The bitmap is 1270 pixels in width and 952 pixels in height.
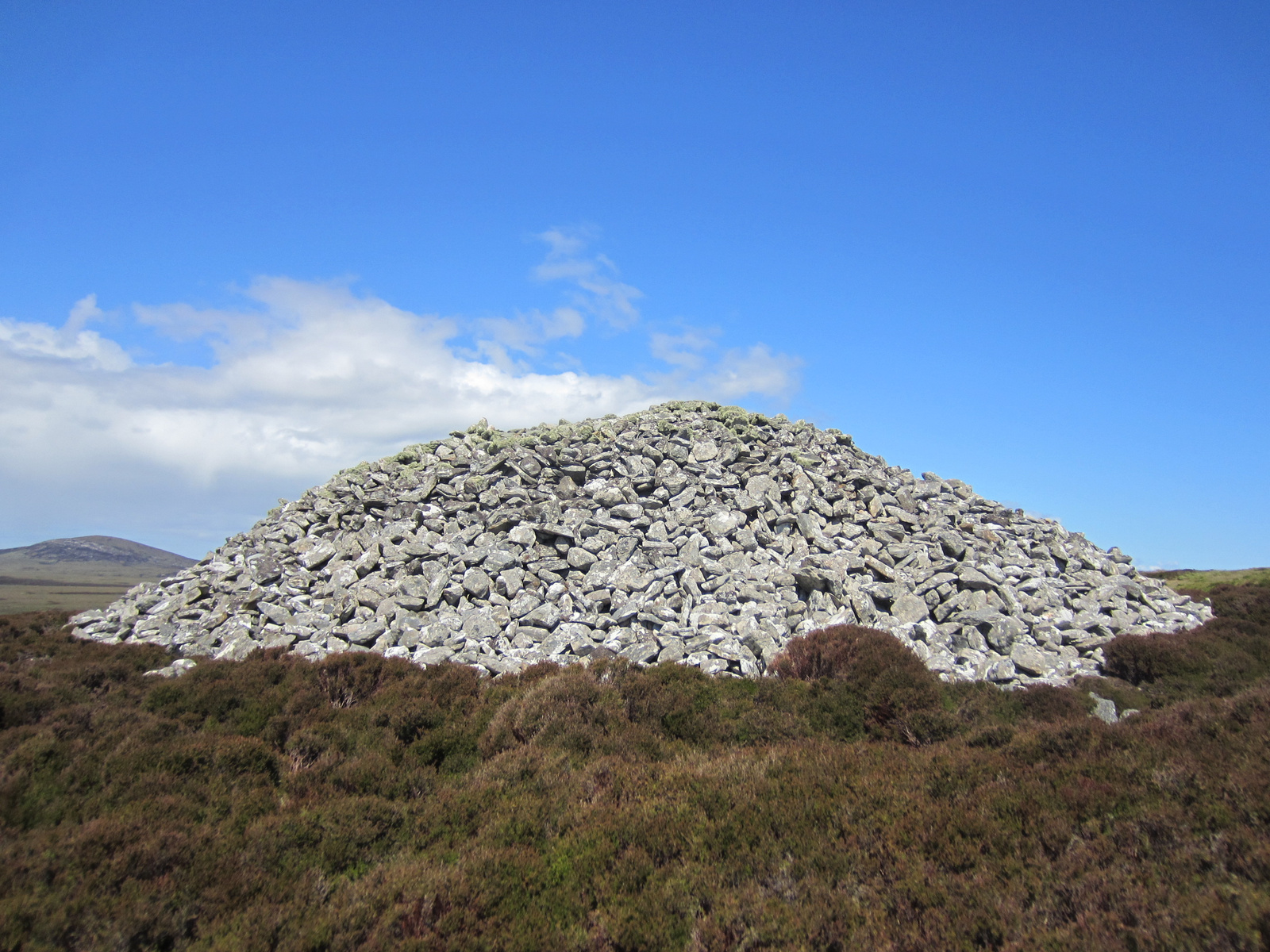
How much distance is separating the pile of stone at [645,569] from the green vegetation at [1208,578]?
8.79 metres

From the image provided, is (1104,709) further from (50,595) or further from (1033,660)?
(50,595)

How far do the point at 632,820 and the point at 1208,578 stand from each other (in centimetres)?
4056

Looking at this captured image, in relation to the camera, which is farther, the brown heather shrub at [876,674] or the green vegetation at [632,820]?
the brown heather shrub at [876,674]

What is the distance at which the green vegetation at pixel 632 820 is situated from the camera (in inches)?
223

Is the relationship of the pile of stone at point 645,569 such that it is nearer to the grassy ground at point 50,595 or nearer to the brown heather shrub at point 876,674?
the brown heather shrub at point 876,674

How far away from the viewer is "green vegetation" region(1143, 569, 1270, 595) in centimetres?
2829

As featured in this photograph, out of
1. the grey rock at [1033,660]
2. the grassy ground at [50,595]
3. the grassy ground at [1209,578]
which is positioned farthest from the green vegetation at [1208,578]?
the grassy ground at [50,595]

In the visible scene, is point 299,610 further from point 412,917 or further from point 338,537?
point 412,917

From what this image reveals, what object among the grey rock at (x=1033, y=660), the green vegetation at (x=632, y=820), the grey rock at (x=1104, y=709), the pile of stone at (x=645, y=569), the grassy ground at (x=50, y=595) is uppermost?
the pile of stone at (x=645, y=569)

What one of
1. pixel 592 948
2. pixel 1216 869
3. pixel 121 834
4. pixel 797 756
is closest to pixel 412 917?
pixel 592 948

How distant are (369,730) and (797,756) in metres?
6.57

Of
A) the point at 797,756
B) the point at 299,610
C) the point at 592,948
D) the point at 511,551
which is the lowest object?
the point at 592,948

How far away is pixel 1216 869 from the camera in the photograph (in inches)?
210

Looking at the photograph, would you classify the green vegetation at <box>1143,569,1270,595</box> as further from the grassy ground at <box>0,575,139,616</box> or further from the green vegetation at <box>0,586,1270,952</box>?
the grassy ground at <box>0,575,139,616</box>
